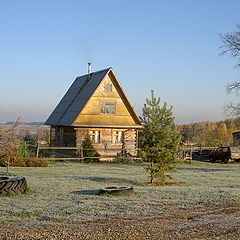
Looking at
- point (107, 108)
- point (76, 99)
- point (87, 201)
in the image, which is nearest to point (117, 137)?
point (107, 108)

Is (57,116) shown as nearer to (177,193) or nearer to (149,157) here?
(149,157)

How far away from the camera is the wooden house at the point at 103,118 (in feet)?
120

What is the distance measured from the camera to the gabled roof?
3732 centimetres

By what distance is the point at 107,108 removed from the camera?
37562mm

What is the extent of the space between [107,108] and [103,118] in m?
1.02

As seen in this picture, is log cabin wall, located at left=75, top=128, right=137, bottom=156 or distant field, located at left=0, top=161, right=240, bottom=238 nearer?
distant field, located at left=0, top=161, right=240, bottom=238

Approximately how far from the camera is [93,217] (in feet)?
39.0

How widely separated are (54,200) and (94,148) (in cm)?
2054

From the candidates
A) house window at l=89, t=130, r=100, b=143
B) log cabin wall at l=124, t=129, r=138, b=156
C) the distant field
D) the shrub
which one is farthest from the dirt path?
log cabin wall at l=124, t=129, r=138, b=156

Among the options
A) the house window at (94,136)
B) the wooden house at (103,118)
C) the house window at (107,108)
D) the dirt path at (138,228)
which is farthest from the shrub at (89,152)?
the dirt path at (138,228)

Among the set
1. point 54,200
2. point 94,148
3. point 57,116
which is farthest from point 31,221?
point 57,116

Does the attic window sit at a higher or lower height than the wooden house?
higher

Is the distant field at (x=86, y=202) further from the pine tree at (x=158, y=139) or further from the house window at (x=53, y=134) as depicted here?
the house window at (x=53, y=134)

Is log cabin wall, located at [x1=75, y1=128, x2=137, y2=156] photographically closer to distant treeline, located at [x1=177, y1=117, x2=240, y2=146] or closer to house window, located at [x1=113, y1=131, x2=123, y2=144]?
house window, located at [x1=113, y1=131, x2=123, y2=144]
